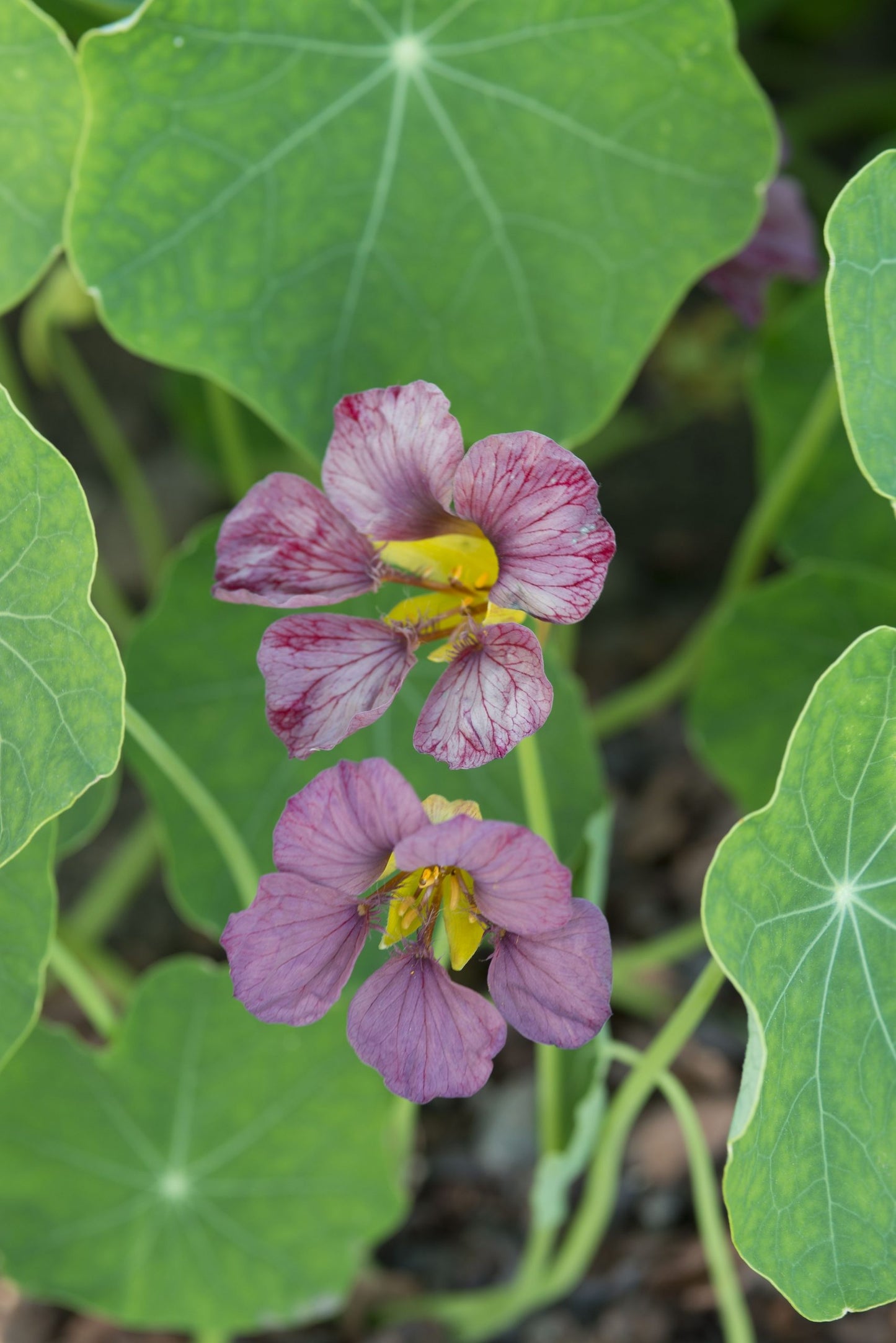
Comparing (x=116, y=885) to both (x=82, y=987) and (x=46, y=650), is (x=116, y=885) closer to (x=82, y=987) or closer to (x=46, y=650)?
(x=82, y=987)

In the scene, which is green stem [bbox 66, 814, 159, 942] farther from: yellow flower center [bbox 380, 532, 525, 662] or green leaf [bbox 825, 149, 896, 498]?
green leaf [bbox 825, 149, 896, 498]

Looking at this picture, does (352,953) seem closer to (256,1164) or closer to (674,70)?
(256,1164)

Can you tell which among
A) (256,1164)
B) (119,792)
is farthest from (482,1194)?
(119,792)

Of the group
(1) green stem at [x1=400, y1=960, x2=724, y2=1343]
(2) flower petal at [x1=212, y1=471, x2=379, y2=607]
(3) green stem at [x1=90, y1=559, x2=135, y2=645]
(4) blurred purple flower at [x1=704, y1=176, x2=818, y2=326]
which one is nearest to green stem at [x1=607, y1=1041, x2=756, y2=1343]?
(1) green stem at [x1=400, y1=960, x2=724, y2=1343]

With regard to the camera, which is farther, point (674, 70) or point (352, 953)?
point (674, 70)

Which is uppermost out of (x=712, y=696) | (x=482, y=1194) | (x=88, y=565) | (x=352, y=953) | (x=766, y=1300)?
(x=88, y=565)

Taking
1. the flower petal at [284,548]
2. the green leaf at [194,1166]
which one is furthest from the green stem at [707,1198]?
the flower petal at [284,548]
